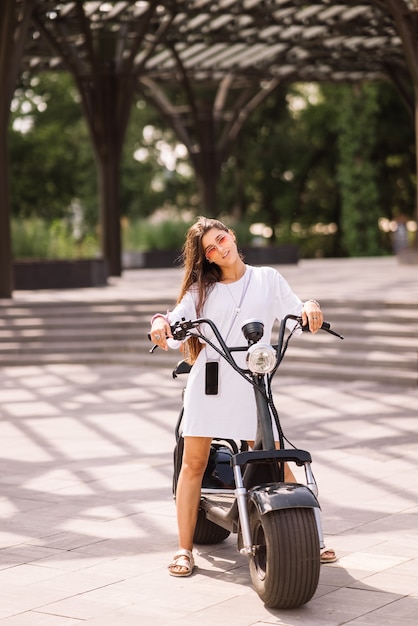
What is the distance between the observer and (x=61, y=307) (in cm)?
1698

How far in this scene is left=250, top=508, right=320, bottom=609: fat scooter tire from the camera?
4824 millimetres

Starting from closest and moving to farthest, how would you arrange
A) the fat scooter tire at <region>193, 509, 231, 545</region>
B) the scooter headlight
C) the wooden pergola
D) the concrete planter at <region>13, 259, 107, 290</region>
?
the scooter headlight < the fat scooter tire at <region>193, 509, 231, 545</region> < the wooden pergola < the concrete planter at <region>13, 259, 107, 290</region>

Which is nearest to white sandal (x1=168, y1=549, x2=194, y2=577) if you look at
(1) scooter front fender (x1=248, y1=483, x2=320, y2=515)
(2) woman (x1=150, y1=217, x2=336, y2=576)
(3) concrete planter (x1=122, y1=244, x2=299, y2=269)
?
(2) woman (x1=150, y1=217, x2=336, y2=576)

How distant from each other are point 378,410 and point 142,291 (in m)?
9.29

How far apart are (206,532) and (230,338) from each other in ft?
3.73

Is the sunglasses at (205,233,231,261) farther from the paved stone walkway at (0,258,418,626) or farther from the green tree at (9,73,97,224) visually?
the green tree at (9,73,97,224)

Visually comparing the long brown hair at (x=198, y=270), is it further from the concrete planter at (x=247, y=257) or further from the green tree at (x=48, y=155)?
the green tree at (x=48, y=155)

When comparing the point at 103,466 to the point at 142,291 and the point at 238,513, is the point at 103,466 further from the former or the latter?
the point at 142,291

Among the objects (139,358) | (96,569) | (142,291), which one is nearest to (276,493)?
(96,569)

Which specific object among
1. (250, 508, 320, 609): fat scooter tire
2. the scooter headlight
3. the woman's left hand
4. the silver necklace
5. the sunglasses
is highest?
the sunglasses

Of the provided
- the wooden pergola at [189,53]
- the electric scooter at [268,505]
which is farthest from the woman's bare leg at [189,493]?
the wooden pergola at [189,53]

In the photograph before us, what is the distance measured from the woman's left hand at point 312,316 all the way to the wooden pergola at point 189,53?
12.6 metres

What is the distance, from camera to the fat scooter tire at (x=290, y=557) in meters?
4.82

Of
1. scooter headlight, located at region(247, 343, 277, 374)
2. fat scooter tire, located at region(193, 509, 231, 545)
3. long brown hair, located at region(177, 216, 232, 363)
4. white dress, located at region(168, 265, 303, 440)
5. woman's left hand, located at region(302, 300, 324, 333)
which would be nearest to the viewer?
scooter headlight, located at region(247, 343, 277, 374)
